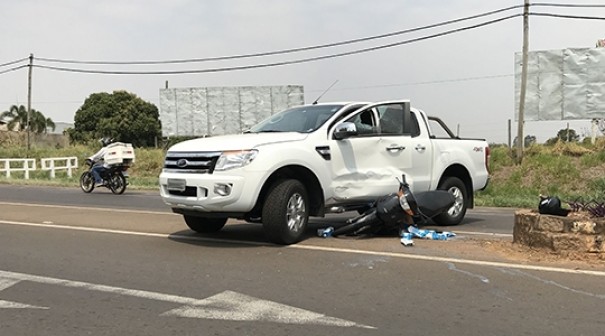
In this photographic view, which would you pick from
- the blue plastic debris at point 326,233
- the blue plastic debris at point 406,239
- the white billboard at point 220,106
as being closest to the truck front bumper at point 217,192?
the blue plastic debris at point 326,233

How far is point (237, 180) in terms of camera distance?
689cm

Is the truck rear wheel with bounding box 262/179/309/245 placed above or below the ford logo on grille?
below

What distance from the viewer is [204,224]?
8516 millimetres

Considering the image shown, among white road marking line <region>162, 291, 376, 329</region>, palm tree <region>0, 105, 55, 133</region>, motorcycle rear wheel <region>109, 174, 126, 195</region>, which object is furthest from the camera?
palm tree <region>0, 105, 55, 133</region>

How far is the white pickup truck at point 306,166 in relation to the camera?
276 inches

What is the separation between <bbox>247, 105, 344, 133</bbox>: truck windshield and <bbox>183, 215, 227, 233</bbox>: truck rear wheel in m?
1.41

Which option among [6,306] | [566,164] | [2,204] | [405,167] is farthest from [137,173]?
[6,306]

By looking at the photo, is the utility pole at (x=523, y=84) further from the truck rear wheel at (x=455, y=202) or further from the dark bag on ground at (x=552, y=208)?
the dark bag on ground at (x=552, y=208)

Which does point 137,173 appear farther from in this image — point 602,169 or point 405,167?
point 405,167

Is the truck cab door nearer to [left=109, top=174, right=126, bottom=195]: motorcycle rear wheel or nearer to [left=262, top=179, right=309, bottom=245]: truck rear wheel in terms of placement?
[left=262, top=179, right=309, bottom=245]: truck rear wheel

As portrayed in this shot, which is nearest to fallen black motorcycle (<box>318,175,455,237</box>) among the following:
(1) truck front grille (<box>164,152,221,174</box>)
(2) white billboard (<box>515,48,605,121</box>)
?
(1) truck front grille (<box>164,152,221,174</box>)

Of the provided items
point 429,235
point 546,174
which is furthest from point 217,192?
point 546,174

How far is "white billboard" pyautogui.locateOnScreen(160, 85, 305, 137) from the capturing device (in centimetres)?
2978

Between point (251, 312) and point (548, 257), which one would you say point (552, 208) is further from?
point (251, 312)
